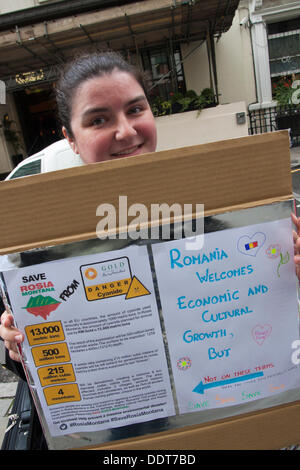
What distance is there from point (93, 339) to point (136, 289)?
179mm

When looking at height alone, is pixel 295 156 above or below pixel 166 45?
below

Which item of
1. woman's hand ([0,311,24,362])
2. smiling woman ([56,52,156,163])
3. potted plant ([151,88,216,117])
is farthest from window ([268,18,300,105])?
woman's hand ([0,311,24,362])

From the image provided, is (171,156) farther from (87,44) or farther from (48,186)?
(87,44)

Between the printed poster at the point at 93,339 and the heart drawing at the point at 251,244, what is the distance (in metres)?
0.25

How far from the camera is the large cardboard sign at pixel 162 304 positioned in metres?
0.83

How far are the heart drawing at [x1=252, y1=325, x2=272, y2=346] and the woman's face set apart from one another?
2.34 feet

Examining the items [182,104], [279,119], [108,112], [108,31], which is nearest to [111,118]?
[108,112]

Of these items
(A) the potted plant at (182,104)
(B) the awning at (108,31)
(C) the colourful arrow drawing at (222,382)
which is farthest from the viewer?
(A) the potted plant at (182,104)

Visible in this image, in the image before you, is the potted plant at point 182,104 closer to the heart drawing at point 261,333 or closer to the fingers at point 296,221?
the fingers at point 296,221

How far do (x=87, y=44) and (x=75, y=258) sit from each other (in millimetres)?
8150

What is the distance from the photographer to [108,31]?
7.13 meters

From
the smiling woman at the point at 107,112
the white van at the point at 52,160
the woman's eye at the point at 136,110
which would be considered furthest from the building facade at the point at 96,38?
the woman's eye at the point at 136,110

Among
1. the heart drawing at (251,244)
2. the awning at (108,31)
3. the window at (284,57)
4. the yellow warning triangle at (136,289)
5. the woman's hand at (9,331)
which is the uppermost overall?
the awning at (108,31)

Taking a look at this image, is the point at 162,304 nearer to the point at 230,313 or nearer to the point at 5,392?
the point at 230,313
